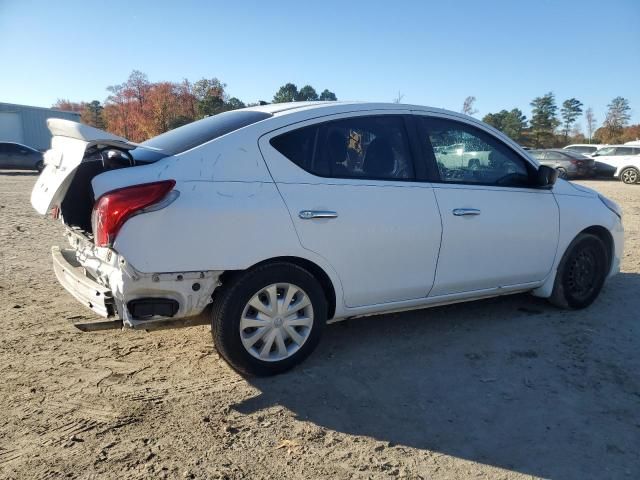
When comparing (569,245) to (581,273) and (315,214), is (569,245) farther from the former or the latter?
(315,214)

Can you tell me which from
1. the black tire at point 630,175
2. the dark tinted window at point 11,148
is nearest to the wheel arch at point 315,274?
the black tire at point 630,175

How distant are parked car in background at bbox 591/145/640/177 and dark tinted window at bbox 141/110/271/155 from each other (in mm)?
25231

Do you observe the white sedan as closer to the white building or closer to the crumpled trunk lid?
the crumpled trunk lid

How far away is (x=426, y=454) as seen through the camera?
2.67m

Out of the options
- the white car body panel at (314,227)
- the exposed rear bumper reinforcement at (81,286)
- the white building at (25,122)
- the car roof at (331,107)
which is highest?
the white building at (25,122)

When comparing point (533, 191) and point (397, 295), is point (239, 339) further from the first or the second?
point (533, 191)

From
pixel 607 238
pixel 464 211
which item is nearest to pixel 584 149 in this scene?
pixel 607 238

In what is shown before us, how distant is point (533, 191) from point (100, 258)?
3444 mm

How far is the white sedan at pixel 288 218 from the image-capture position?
2957 millimetres

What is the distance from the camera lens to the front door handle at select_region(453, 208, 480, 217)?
12.7 ft

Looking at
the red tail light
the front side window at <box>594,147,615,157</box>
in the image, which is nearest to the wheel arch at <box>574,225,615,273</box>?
the red tail light

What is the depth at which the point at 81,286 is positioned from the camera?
3195mm

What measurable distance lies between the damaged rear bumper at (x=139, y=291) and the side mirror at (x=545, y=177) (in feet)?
9.38

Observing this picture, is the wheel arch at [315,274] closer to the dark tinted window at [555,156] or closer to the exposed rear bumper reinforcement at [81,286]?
the exposed rear bumper reinforcement at [81,286]
